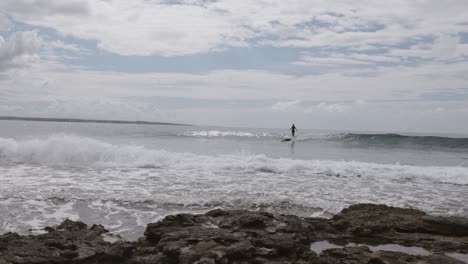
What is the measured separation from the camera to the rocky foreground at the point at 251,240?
5.20 metres

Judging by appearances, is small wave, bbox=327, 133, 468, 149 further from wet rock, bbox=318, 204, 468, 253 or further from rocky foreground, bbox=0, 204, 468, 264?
rocky foreground, bbox=0, 204, 468, 264

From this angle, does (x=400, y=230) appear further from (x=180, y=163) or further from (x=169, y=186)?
(x=180, y=163)

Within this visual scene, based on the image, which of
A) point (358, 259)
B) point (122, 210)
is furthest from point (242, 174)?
point (358, 259)

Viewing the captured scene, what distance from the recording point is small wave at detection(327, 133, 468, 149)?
36438 mm

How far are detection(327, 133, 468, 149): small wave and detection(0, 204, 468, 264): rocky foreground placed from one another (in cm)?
3266

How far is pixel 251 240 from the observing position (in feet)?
18.8

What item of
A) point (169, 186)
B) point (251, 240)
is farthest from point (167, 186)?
point (251, 240)

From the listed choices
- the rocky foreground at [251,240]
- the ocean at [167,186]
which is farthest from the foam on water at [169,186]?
the rocky foreground at [251,240]

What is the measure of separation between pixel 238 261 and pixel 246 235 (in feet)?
2.68

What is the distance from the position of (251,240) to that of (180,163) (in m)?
12.0

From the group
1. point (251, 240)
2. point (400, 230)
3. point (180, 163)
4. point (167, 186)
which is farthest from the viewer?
point (180, 163)

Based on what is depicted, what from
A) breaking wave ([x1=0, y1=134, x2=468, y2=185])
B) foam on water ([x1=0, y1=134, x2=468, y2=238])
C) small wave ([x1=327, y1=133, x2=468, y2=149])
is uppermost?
small wave ([x1=327, y1=133, x2=468, y2=149])

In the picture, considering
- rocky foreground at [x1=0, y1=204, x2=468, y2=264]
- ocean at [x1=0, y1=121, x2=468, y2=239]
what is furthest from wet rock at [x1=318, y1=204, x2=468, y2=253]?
ocean at [x1=0, y1=121, x2=468, y2=239]

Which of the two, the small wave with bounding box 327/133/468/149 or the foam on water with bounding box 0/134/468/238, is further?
the small wave with bounding box 327/133/468/149
